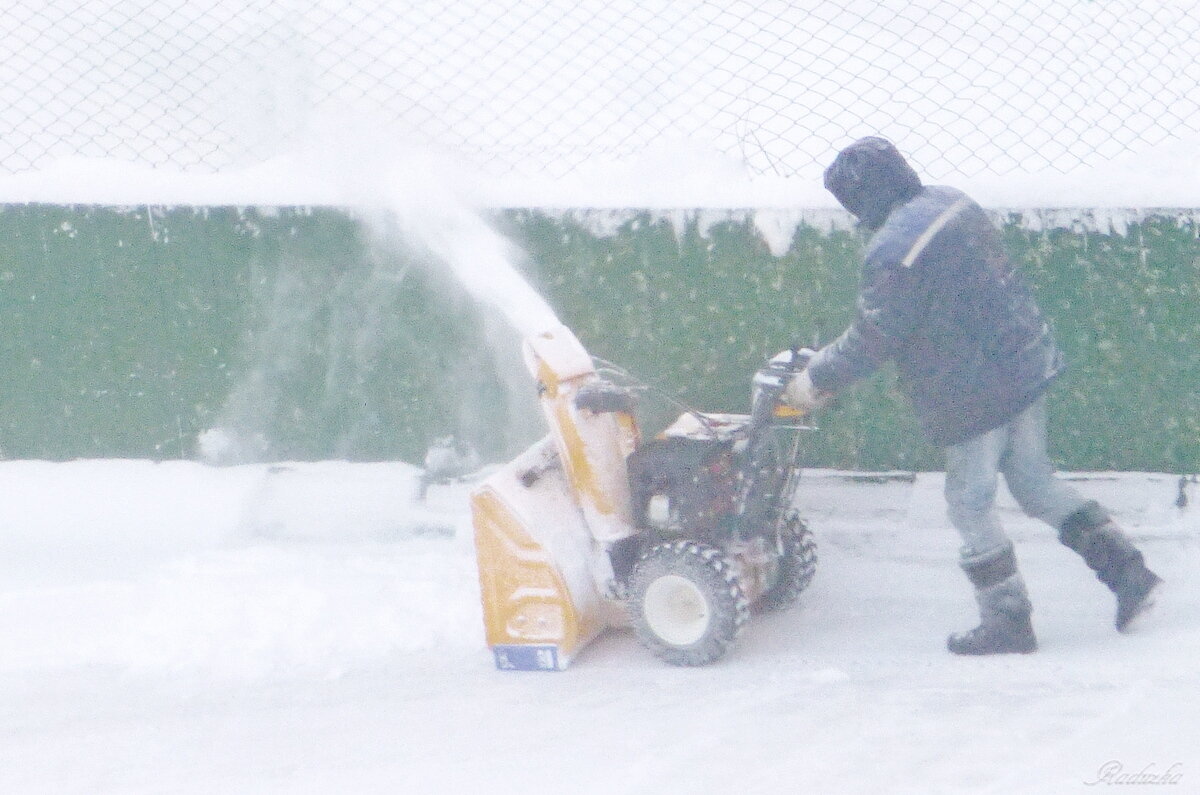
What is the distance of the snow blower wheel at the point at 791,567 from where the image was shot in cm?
430

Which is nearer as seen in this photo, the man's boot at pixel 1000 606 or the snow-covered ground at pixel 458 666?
the snow-covered ground at pixel 458 666

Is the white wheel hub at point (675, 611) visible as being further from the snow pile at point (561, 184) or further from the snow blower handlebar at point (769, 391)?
A: the snow pile at point (561, 184)

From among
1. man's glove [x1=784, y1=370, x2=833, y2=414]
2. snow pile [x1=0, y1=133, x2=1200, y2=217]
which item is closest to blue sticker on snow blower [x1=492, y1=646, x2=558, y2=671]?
man's glove [x1=784, y1=370, x2=833, y2=414]

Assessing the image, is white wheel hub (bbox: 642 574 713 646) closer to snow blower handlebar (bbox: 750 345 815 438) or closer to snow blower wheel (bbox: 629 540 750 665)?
snow blower wheel (bbox: 629 540 750 665)

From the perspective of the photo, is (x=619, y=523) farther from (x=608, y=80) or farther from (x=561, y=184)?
(x=608, y=80)

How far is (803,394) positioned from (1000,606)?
2.96 feet

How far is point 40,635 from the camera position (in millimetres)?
4375

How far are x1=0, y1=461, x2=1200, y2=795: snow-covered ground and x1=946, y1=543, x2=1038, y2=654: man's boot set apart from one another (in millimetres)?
76

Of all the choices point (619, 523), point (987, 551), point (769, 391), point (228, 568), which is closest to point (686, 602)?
point (619, 523)

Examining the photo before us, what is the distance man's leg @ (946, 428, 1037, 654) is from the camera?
385 centimetres

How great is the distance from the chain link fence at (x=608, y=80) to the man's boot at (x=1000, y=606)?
201 cm

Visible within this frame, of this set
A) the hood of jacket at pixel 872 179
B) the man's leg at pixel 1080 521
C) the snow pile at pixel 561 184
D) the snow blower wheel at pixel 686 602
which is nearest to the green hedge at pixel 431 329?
the snow pile at pixel 561 184

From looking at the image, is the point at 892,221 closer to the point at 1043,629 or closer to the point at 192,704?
the point at 1043,629

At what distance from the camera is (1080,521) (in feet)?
13.0
